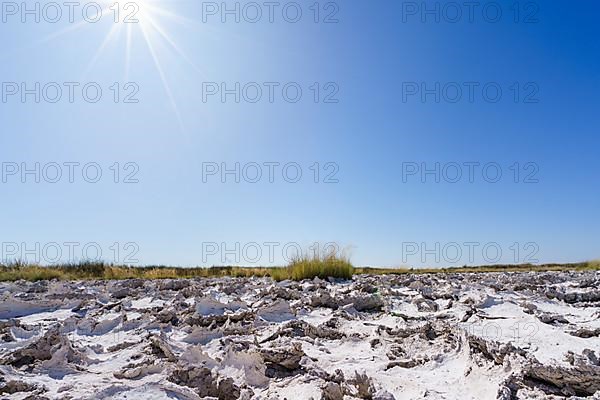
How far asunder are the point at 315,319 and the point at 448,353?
1152mm

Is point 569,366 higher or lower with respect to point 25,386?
higher

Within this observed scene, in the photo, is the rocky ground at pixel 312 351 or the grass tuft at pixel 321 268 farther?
the grass tuft at pixel 321 268

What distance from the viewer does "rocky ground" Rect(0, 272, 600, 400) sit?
1.48 meters

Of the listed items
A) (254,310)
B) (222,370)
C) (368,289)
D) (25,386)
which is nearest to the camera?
(25,386)

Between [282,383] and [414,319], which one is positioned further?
[414,319]

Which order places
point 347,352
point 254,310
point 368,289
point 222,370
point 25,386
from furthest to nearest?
point 368,289 < point 254,310 < point 347,352 < point 222,370 < point 25,386

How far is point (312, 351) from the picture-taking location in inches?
81.1

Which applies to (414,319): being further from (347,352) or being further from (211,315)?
(211,315)

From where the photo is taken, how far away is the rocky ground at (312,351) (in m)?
1.48

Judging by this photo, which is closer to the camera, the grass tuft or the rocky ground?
the rocky ground

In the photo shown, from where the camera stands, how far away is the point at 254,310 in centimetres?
306

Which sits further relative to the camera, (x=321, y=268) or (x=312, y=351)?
(x=321, y=268)

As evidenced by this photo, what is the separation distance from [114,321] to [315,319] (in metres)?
1.37

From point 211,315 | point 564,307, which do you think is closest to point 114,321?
point 211,315
